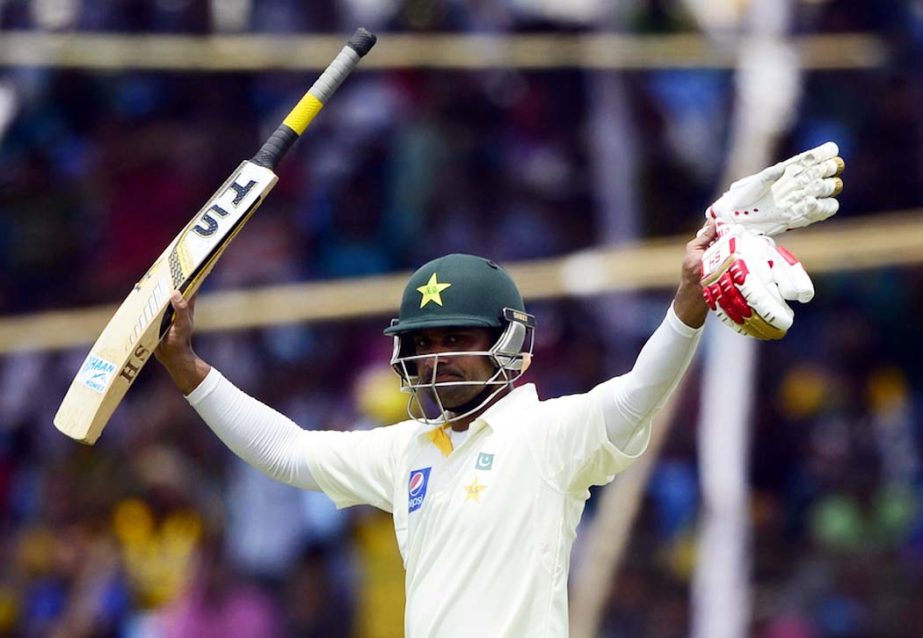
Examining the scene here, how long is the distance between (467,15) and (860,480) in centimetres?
280

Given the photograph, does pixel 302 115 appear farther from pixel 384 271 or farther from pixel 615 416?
pixel 384 271

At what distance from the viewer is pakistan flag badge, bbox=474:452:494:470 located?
3670mm

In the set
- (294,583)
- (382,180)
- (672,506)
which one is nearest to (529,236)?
(382,180)

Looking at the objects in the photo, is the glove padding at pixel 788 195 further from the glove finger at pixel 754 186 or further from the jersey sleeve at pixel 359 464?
the jersey sleeve at pixel 359 464

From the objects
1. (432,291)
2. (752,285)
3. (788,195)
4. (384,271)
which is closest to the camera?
(752,285)

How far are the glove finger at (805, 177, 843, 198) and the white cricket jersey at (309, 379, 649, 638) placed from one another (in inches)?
20.9

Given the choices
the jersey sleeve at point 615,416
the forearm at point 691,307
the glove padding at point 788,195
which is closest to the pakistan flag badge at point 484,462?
the jersey sleeve at point 615,416

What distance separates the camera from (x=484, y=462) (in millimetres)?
3684

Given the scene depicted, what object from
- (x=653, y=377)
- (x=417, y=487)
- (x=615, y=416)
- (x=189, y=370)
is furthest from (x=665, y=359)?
(x=189, y=370)

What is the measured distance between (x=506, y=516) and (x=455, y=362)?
14.1 inches

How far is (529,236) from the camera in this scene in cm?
846

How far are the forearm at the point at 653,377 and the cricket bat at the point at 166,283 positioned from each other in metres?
1.03

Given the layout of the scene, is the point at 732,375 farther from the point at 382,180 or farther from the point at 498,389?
the point at 498,389

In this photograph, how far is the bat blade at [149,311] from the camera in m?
3.94
